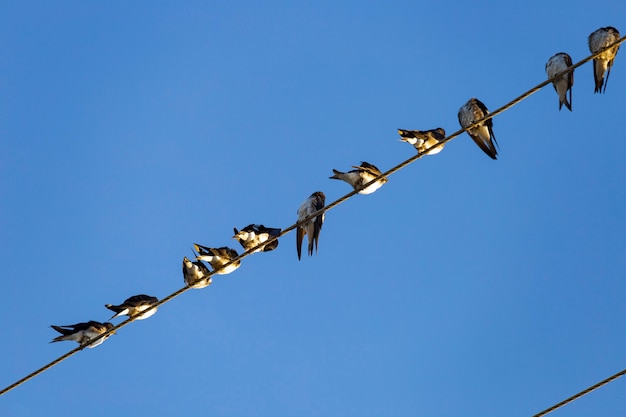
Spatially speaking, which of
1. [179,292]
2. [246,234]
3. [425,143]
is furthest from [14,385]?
[425,143]

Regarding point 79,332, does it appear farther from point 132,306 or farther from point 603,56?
point 603,56

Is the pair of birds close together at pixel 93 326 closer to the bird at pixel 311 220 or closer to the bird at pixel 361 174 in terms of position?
the bird at pixel 311 220

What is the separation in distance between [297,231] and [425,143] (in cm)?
177

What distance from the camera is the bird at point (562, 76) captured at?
9445 mm

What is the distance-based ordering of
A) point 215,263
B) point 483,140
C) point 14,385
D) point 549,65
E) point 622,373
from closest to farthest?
point 622,373 < point 14,385 < point 215,263 < point 483,140 < point 549,65

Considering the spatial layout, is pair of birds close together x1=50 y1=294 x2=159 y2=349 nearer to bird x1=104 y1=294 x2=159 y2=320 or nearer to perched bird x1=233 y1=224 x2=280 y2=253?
bird x1=104 y1=294 x2=159 y2=320

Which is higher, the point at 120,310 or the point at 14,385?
the point at 120,310

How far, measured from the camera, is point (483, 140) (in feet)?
30.1

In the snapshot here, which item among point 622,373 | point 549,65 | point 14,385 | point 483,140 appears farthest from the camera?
point 549,65

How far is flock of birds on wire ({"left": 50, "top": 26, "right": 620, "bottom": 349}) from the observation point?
847 cm

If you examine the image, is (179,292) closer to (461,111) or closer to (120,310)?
(120,310)

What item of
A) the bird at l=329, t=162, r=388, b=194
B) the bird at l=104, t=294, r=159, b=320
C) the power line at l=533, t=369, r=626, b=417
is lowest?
the power line at l=533, t=369, r=626, b=417

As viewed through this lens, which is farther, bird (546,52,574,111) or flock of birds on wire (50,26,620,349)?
bird (546,52,574,111)

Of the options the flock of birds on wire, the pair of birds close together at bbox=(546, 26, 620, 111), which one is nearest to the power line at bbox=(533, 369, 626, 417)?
the flock of birds on wire
